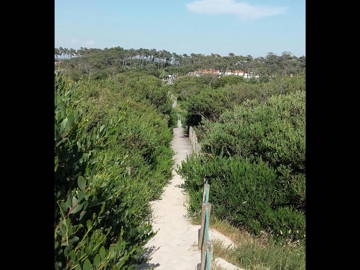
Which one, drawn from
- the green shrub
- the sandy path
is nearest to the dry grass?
the green shrub

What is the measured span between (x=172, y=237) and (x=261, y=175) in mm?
3180

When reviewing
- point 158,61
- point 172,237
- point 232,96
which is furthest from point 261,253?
point 158,61

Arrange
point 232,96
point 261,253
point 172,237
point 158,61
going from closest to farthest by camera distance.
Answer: point 261,253 < point 172,237 < point 232,96 < point 158,61

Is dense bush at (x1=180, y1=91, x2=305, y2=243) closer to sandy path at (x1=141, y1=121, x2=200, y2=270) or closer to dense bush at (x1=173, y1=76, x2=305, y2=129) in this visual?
sandy path at (x1=141, y1=121, x2=200, y2=270)

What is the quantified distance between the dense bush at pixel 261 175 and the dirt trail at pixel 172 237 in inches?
36.6

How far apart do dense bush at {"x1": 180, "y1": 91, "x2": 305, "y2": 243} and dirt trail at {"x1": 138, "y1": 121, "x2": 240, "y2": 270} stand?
3.05 ft

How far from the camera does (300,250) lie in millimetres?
8891

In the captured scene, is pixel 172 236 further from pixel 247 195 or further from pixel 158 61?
pixel 158 61

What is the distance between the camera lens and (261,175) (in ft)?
35.3

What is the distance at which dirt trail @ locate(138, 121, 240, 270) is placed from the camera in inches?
344

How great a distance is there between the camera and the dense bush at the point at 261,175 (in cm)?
1009
